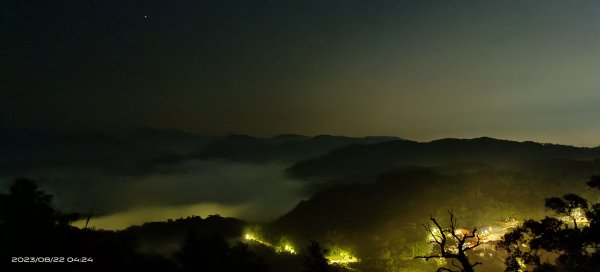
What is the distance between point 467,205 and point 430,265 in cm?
4277

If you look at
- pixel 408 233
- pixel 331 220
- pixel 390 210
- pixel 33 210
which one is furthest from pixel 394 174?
pixel 33 210

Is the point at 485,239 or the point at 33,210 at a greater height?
the point at 33,210

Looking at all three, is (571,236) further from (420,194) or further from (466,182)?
(466,182)

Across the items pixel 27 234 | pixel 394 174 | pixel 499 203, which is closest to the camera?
pixel 27 234

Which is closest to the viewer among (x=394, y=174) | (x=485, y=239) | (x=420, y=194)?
(x=485, y=239)

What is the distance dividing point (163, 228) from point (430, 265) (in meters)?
75.9

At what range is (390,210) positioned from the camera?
115375 millimetres

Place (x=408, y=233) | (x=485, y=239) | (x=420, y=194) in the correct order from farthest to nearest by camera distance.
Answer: (x=420, y=194) < (x=408, y=233) < (x=485, y=239)

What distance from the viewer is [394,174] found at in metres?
169

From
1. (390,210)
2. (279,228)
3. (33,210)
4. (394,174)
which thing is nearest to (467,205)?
(390,210)

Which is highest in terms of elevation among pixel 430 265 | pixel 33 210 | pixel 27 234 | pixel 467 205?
pixel 33 210

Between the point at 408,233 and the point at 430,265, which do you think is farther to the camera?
the point at 408,233

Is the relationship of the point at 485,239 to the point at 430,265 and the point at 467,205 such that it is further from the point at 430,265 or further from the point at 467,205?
the point at 467,205

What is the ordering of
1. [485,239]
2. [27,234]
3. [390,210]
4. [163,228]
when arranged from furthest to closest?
[390,210] < [163,228] < [485,239] < [27,234]
